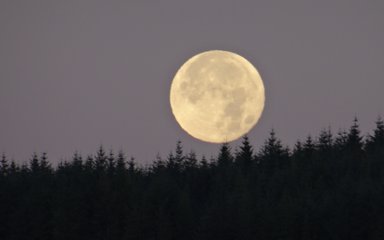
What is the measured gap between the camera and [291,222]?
86.3 meters

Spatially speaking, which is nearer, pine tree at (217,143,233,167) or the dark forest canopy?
the dark forest canopy

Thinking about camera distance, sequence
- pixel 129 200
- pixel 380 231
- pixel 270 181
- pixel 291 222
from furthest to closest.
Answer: pixel 270 181, pixel 129 200, pixel 291 222, pixel 380 231

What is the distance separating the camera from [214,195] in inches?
4471

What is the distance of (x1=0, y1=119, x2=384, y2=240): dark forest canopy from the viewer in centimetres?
8700

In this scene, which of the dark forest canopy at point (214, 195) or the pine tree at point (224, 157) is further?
the pine tree at point (224, 157)

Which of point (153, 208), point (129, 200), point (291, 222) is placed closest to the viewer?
point (291, 222)

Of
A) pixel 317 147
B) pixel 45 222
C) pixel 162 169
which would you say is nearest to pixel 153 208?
pixel 45 222

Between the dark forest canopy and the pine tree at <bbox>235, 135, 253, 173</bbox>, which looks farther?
A: the pine tree at <bbox>235, 135, 253, 173</bbox>

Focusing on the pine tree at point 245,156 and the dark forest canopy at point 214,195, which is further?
the pine tree at point 245,156

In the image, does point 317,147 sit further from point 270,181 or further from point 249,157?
point 270,181

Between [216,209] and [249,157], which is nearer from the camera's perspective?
[216,209]

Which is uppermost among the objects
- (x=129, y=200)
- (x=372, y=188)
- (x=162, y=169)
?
(x=162, y=169)

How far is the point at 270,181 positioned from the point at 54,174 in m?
31.2

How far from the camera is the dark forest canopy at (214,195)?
8700 cm
